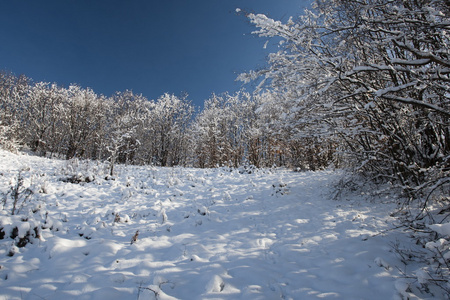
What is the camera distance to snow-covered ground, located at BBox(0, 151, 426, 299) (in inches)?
96.3

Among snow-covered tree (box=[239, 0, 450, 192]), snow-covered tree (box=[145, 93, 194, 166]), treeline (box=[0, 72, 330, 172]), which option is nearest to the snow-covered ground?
snow-covered tree (box=[239, 0, 450, 192])

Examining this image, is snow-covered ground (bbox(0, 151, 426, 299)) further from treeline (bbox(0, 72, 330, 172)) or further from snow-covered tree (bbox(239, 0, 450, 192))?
treeline (bbox(0, 72, 330, 172))

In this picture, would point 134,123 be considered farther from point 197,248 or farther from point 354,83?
point 354,83

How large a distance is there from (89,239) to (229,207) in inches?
133

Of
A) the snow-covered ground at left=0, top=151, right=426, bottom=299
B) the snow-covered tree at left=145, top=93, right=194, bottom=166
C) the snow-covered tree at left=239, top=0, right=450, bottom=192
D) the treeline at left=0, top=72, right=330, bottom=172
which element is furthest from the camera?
the snow-covered tree at left=145, top=93, right=194, bottom=166

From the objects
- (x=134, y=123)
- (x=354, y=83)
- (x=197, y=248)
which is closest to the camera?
(x=197, y=248)

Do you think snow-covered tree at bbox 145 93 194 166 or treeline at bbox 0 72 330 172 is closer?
treeline at bbox 0 72 330 172

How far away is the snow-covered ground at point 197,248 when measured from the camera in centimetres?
245

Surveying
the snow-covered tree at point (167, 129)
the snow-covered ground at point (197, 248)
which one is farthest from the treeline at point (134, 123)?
the snow-covered ground at point (197, 248)

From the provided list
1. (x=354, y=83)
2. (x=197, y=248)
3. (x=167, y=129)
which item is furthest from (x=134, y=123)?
(x=354, y=83)

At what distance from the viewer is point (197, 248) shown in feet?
11.7

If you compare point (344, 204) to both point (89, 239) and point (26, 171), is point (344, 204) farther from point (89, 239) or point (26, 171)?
point (26, 171)

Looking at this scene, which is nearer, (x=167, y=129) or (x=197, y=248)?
(x=197, y=248)

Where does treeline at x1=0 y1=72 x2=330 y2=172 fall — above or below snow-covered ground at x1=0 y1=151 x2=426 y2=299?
above
